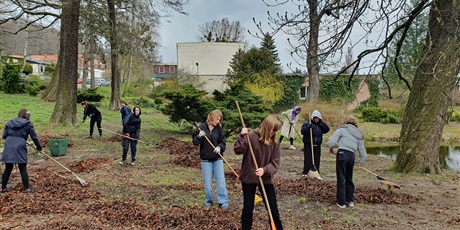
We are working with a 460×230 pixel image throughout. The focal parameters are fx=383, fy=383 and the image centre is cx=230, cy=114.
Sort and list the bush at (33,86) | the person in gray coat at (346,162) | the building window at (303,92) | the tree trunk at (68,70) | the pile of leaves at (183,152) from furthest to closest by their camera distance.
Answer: the building window at (303,92), the bush at (33,86), the tree trunk at (68,70), the pile of leaves at (183,152), the person in gray coat at (346,162)

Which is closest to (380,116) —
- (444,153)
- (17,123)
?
(444,153)

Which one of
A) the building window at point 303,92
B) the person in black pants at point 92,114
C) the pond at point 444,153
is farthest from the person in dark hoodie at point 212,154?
the building window at point 303,92

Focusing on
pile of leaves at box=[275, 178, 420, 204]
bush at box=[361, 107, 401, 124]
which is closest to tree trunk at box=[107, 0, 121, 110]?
pile of leaves at box=[275, 178, 420, 204]

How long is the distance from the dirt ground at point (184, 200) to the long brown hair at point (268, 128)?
126 cm

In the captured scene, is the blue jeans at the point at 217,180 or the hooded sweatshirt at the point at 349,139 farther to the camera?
the hooded sweatshirt at the point at 349,139

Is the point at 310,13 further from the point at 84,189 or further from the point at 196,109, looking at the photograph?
the point at 196,109

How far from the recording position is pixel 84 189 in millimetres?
6859

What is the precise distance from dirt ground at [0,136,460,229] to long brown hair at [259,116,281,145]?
1.26 m

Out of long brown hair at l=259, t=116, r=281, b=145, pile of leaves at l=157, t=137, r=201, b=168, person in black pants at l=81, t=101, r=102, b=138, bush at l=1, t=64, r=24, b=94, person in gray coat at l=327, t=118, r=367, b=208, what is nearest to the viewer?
long brown hair at l=259, t=116, r=281, b=145

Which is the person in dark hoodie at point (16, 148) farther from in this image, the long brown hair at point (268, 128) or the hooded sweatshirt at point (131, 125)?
the long brown hair at point (268, 128)

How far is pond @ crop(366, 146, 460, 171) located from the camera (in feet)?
45.7

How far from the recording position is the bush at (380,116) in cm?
2505

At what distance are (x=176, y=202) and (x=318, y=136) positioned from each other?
3459mm

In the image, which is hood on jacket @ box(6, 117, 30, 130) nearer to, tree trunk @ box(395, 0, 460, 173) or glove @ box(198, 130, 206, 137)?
glove @ box(198, 130, 206, 137)
